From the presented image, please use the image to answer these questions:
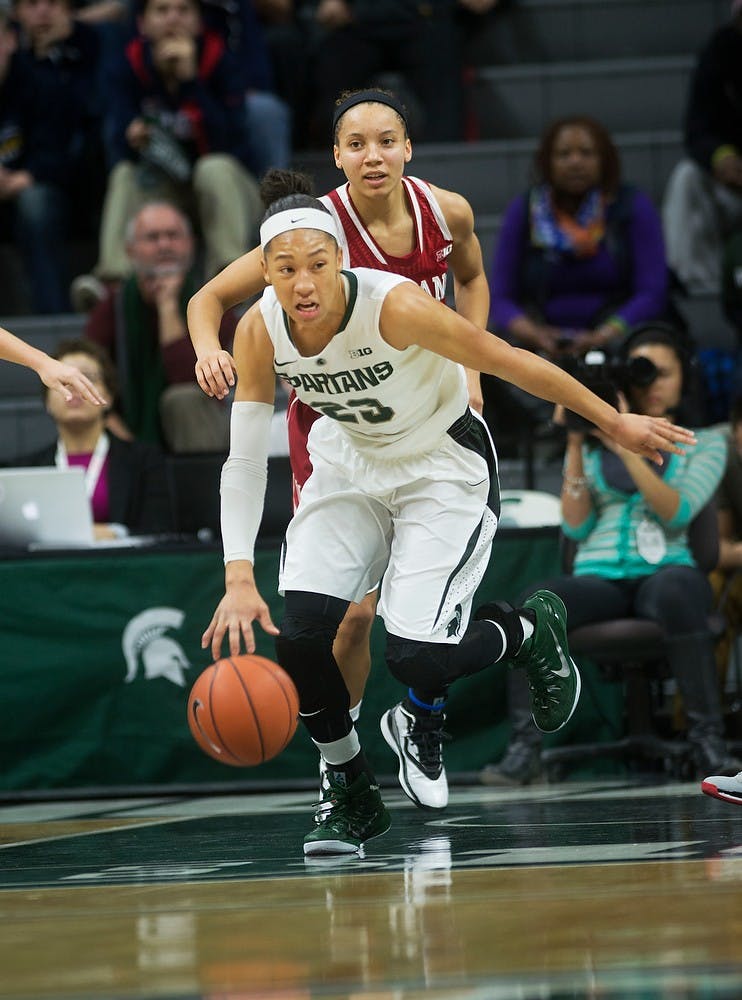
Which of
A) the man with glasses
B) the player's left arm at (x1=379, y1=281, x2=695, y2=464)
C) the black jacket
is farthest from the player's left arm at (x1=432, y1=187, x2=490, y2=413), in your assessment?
the black jacket

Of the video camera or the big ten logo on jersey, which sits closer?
the big ten logo on jersey

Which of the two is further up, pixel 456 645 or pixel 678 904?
pixel 456 645

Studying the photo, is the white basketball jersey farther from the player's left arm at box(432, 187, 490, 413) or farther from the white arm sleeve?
the player's left arm at box(432, 187, 490, 413)

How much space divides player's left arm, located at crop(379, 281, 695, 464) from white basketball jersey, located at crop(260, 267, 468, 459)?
0.08m

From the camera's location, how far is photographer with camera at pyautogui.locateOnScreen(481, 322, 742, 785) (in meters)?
5.91

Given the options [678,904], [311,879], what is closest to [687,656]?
[311,879]

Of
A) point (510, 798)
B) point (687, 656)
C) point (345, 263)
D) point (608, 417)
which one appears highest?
point (345, 263)

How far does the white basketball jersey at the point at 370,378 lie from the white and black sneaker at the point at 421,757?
30.3 inches

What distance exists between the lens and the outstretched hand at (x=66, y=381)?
393 cm

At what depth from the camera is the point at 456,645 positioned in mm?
4129

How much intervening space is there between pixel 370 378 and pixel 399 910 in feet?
4.69

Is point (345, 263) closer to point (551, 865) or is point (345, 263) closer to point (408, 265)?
point (408, 265)

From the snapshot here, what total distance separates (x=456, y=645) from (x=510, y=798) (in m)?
1.42

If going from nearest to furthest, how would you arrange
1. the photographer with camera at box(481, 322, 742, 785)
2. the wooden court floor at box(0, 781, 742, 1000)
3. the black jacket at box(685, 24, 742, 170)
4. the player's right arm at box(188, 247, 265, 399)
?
the wooden court floor at box(0, 781, 742, 1000) < the player's right arm at box(188, 247, 265, 399) < the photographer with camera at box(481, 322, 742, 785) < the black jacket at box(685, 24, 742, 170)
